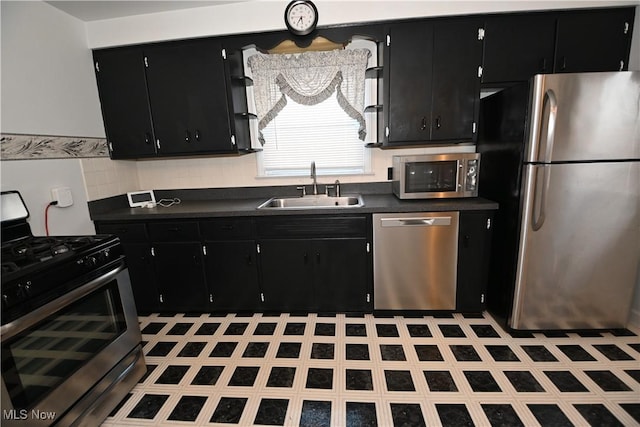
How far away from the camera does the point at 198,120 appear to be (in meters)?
2.50

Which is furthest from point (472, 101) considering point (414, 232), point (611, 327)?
point (611, 327)

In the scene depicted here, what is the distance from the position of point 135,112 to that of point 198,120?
1.84 feet

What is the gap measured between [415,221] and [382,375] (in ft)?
3.50

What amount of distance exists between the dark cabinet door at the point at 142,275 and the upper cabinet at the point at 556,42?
3.09m

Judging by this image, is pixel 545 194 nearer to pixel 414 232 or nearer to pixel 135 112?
pixel 414 232

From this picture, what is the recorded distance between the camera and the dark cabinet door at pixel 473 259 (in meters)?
2.18

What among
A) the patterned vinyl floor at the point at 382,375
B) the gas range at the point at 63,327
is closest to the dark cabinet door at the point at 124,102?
the gas range at the point at 63,327

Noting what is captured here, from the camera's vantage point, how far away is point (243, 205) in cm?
253

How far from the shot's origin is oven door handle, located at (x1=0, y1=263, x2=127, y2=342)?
3.73 feet

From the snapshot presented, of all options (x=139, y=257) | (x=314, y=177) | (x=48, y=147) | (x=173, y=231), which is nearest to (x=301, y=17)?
(x=314, y=177)

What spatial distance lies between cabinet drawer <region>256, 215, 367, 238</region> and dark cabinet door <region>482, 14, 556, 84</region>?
150cm

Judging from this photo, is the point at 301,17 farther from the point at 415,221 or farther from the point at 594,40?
the point at 594,40

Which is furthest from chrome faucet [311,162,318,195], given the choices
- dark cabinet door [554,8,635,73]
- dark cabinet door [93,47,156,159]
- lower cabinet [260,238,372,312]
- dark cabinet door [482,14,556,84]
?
dark cabinet door [554,8,635,73]

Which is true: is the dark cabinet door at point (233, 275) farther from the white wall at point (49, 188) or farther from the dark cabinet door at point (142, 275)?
the white wall at point (49, 188)
